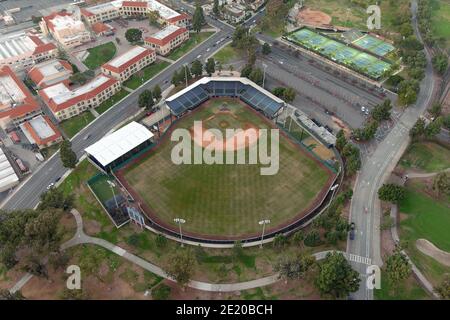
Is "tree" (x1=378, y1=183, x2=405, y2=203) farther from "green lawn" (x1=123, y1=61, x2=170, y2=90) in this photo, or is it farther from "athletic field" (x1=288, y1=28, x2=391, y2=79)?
"green lawn" (x1=123, y1=61, x2=170, y2=90)

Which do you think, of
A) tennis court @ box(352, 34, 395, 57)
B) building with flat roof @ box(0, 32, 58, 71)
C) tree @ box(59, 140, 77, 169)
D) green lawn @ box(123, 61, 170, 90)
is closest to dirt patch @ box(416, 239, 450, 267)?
tennis court @ box(352, 34, 395, 57)

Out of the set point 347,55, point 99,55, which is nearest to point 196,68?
point 99,55

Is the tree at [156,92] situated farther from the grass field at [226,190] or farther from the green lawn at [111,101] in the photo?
the grass field at [226,190]

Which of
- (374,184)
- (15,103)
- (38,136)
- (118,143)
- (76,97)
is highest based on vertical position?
(76,97)

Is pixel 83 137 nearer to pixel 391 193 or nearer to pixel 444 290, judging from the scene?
pixel 391 193

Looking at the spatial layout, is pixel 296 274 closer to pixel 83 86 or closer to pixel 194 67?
pixel 194 67

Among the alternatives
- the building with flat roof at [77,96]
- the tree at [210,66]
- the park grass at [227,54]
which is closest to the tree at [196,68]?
the tree at [210,66]

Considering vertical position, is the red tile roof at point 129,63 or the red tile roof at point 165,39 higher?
the red tile roof at point 165,39
